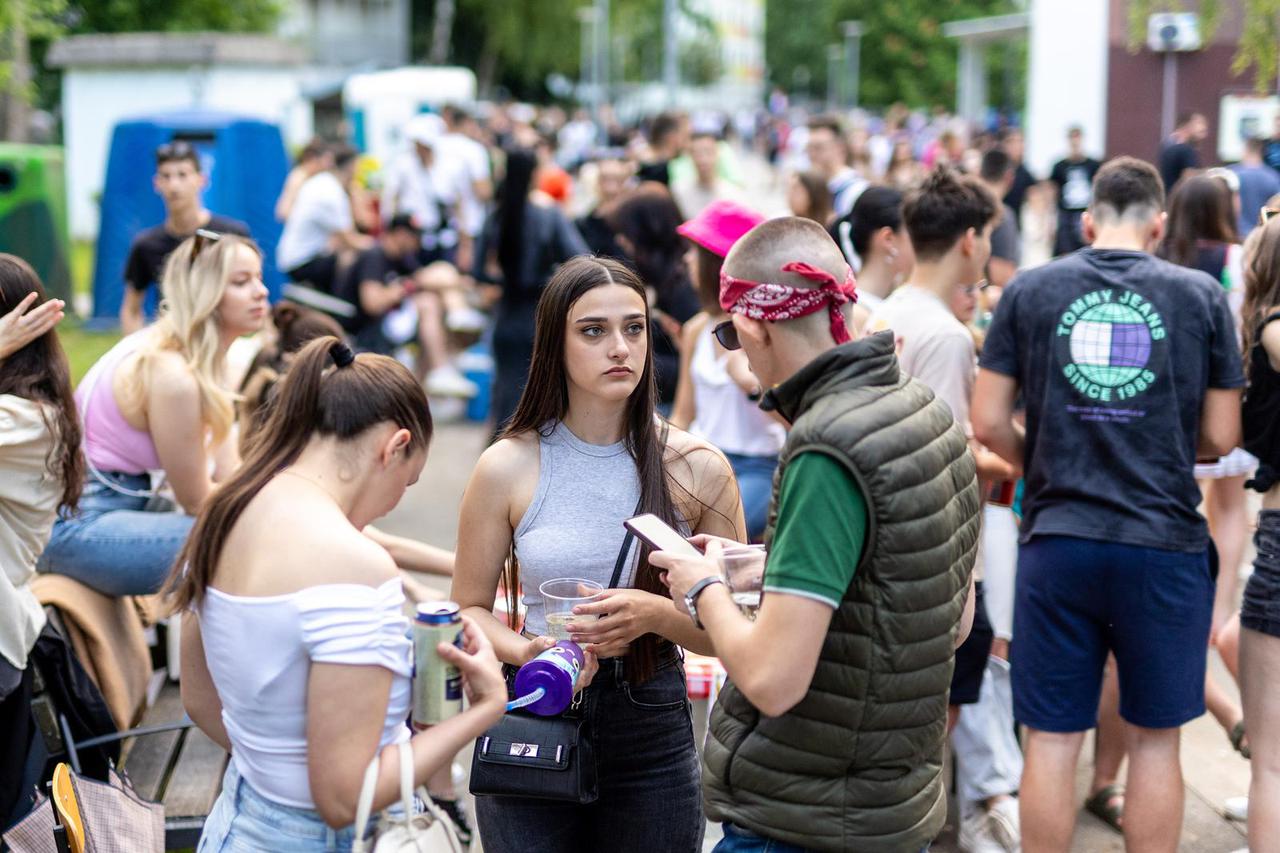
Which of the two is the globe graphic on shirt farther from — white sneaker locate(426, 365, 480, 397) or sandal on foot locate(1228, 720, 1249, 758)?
white sneaker locate(426, 365, 480, 397)

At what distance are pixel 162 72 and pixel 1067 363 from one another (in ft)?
55.3

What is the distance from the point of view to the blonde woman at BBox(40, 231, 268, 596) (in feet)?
15.1

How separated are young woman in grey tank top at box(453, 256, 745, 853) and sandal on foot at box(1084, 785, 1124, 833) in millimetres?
2094

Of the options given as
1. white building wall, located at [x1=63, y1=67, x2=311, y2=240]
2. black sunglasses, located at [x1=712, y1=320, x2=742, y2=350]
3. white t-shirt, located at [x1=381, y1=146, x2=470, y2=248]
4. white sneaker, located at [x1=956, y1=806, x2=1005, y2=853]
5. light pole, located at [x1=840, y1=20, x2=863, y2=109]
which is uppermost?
light pole, located at [x1=840, y1=20, x2=863, y2=109]

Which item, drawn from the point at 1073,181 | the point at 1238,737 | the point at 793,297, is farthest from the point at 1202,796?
the point at 1073,181

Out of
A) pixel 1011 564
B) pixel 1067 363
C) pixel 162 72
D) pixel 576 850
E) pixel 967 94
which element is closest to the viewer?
pixel 576 850

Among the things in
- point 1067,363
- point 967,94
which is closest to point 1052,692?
point 1067,363

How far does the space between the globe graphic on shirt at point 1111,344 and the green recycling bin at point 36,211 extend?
12392 millimetres

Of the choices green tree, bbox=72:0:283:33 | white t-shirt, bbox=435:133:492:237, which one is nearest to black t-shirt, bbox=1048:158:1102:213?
white t-shirt, bbox=435:133:492:237

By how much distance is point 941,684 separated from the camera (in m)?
2.50

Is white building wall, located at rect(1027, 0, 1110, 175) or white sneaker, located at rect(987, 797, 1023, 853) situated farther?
white building wall, located at rect(1027, 0, 1110, 175)

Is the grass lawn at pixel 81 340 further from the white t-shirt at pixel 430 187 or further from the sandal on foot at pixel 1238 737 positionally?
the sandal on foot at pixel 1238 737

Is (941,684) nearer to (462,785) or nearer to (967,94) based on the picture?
(462,785)

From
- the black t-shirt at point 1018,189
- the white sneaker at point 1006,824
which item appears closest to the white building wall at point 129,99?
the black t-shirt at point 1018,189
